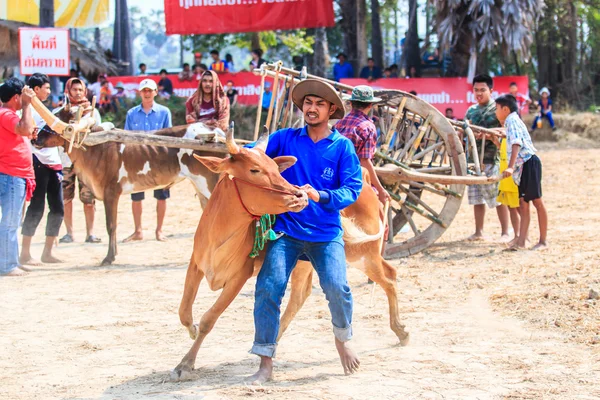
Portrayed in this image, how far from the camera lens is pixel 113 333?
271 inches

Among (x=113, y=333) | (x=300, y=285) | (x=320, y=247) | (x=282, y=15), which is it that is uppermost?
(x=282, y=15)

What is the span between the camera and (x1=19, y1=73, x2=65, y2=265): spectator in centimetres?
1004

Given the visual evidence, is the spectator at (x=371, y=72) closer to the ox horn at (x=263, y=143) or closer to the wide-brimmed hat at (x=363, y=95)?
the wide-brimmed hat at (x=363, y=95)

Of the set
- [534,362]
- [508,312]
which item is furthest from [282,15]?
[534,362]

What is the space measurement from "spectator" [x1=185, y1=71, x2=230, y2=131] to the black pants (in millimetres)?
1836

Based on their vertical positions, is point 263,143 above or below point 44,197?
above

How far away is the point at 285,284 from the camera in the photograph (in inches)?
210

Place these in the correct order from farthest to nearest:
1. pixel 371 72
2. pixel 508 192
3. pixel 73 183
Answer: pixel 371 72
pixel 73 183
pixel 508 192

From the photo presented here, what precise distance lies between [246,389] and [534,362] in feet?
6.76

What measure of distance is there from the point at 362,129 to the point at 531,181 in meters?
3.21

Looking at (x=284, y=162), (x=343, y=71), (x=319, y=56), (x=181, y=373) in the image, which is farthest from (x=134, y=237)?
(x=319, y=56)

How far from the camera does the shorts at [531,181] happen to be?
9.93m

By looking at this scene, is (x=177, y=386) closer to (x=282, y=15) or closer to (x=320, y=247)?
(x=320, y=247)

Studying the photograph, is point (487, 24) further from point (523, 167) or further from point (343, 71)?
point (523, 167)
